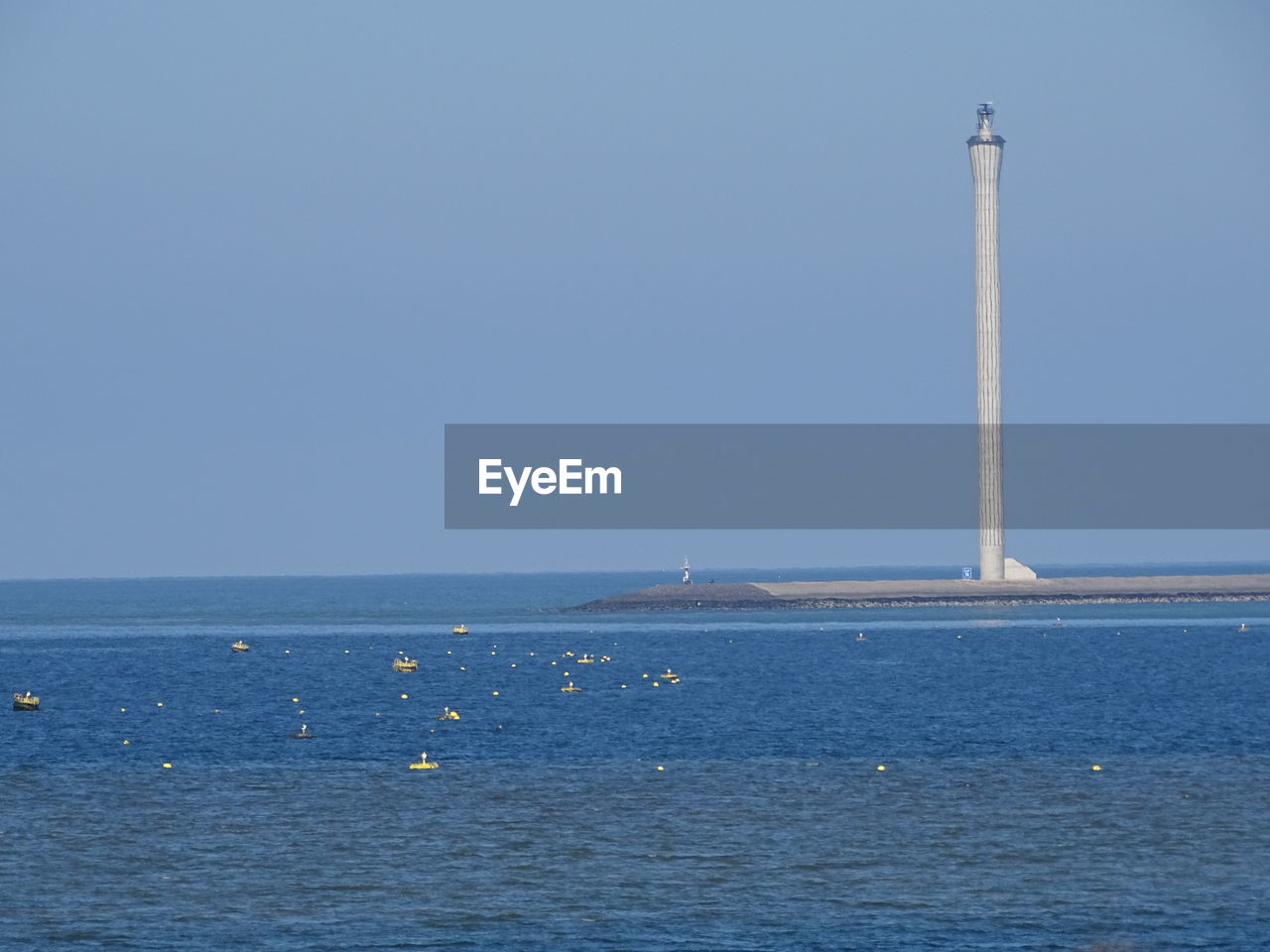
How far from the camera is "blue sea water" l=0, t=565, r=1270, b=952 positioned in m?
43.8

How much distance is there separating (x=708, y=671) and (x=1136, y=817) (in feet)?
251

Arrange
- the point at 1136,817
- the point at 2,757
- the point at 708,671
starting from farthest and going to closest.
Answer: the point at 708,671
the point at 2,757
the point at 1136,817

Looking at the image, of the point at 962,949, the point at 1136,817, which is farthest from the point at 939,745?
the point at 962,949

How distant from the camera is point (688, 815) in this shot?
193ft

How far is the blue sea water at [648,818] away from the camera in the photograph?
43781 millimetres

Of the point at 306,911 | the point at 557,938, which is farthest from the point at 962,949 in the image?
the point at 306,911

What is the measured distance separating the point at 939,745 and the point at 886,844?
26.7m

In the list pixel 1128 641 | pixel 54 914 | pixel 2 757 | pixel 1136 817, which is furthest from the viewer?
pixel 1128 641

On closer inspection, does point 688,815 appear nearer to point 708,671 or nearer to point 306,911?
point 306,911

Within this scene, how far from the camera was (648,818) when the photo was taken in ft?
191

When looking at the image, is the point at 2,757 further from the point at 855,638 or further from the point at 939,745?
the point at 855,638

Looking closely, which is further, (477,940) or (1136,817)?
(1136,817)

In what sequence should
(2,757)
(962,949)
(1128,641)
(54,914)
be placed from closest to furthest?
(962,949) < (54,914) < (2,757) < (1128,641)

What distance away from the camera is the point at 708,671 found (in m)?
133
